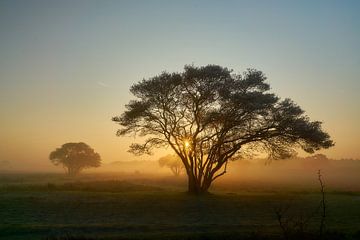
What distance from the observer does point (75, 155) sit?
156875mm

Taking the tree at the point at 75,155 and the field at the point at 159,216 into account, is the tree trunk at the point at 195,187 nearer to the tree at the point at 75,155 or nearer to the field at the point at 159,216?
the field at the point at 159,216

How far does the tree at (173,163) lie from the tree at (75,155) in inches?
1218

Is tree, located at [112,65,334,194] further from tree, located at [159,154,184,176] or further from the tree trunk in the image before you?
tree, located at [159,154,184,176]

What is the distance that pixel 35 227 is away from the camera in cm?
2972

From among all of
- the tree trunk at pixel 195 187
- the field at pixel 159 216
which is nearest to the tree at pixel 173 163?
the tree trunk at pixel 195 187

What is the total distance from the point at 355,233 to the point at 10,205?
3062 cm

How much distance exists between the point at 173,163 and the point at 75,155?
39096 mm

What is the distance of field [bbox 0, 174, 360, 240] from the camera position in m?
26.5

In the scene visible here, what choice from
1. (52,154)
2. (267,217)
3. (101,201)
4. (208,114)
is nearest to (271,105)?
(208,114)

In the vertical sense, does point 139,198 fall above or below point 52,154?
below

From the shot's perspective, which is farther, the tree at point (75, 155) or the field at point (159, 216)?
the tree at point (75, 155)

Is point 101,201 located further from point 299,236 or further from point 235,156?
point 299,236

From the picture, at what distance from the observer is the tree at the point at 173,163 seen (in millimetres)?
168750

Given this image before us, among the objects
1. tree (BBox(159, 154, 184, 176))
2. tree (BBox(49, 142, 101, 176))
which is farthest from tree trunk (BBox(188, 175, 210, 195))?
tree (BBox(49, 142, 101, 176))
